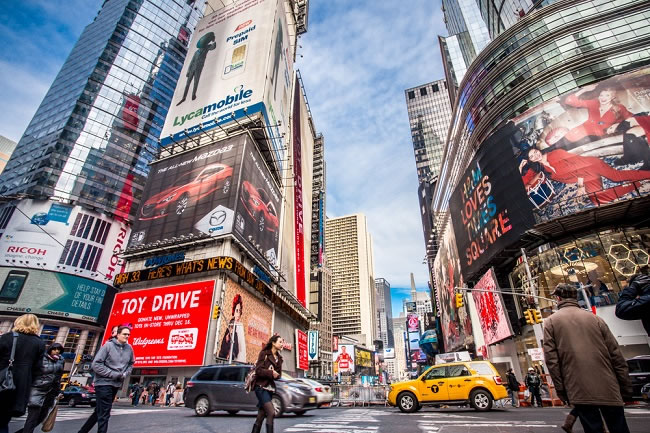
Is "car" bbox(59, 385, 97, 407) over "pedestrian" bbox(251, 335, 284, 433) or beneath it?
beneath

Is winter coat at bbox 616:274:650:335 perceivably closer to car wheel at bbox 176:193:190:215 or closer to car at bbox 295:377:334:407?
car at bbox 295:377:334:407

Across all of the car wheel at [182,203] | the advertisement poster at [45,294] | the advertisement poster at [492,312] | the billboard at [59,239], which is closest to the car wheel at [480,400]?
the advertisement poster at [492,312]

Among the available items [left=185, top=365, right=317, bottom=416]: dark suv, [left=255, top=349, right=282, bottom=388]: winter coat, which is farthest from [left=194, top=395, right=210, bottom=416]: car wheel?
[left=255, top=349, right=282, bottom=388]: winter coat

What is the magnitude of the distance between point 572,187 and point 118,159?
59143 mm

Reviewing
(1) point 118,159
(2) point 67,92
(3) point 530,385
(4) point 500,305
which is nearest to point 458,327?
(4) point 500,305

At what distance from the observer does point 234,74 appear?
131 ft

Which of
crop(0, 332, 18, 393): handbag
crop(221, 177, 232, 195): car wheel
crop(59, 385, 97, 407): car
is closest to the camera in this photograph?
crop(0, 332, 18, 393): handbag

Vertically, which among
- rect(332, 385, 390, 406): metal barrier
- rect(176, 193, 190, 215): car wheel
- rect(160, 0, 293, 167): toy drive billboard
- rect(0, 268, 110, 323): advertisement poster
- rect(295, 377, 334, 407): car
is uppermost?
rect(160, 0, 293, 167): toy drive billboard

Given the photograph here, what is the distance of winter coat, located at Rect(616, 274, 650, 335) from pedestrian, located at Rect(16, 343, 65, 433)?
7063 mm

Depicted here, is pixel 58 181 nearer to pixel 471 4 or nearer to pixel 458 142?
pixel 458 142

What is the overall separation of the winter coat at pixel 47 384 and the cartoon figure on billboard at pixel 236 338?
69.7 ft

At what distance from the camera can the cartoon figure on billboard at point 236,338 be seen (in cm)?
2647

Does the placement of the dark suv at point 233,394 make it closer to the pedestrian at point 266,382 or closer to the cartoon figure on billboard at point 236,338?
the pedestrian at point 266,382

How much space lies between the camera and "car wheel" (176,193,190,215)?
32394 mm
